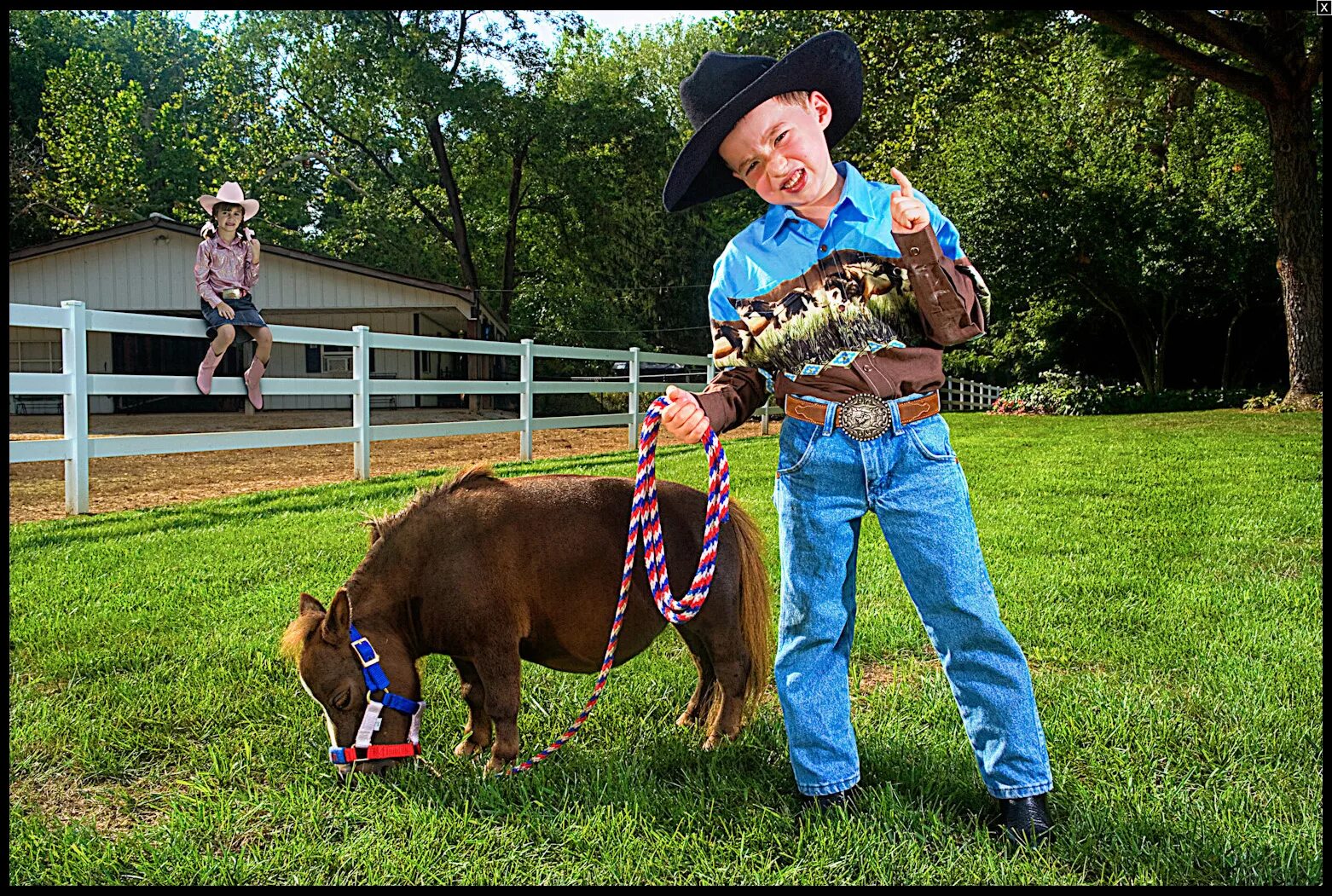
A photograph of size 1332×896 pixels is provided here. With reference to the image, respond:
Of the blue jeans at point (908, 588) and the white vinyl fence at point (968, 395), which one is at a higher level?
the white vinyl fence at point (968, 395)

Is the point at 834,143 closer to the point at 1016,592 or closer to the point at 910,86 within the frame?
the point at 1016,592

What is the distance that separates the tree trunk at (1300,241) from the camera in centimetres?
1470

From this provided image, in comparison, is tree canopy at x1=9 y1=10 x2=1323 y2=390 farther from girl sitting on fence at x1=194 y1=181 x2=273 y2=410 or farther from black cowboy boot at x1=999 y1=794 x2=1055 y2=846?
black cowboy boot at x1=999 y1=794 x2=1055 y2=846

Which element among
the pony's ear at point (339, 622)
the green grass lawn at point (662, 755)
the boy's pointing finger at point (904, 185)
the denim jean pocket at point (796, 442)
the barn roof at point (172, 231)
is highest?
the barn roof at point (172, 231)

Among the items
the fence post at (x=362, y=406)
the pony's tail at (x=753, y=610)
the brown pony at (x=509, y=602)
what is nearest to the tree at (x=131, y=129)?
the fence post at (x=362, y=406)

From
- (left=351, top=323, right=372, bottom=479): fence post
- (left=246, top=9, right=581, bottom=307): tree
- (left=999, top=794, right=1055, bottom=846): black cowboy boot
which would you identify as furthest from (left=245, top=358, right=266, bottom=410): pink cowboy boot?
(left=246, top=9, right=581, bottom=307): tree

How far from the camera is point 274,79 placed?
31859mm

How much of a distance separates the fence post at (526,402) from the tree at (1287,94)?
27.7ft

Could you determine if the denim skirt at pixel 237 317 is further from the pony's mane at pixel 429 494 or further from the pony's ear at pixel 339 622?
the pony's ear at pixel 339 622

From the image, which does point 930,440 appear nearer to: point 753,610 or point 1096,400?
point 753,610

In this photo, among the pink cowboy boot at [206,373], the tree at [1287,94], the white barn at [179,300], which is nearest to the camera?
the pink cowboy boot at [206,373]

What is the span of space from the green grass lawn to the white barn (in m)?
14.9

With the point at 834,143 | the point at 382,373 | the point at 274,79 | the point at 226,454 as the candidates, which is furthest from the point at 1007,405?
the point at 274,79

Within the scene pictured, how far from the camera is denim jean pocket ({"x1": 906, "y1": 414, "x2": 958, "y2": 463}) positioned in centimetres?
222
